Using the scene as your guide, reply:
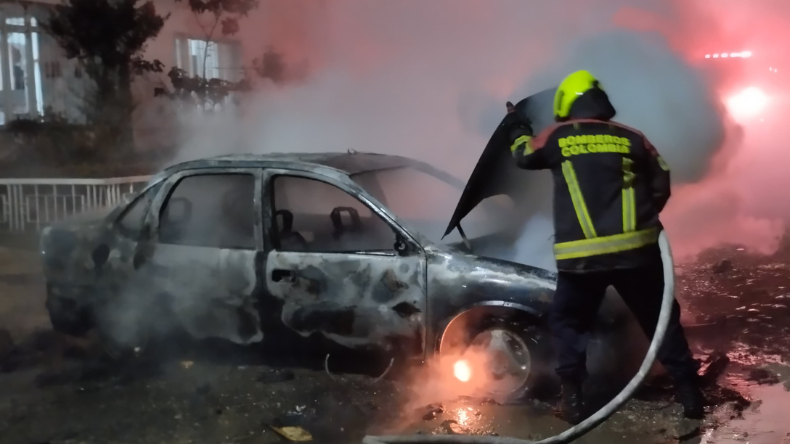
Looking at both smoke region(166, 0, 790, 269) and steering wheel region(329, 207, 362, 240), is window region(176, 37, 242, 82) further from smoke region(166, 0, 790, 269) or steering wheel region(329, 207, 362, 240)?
steering wheel region(329, 207, 362, 240)

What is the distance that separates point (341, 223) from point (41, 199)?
8.09 metres

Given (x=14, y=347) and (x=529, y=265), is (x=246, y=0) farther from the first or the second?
(x=529, y=265)

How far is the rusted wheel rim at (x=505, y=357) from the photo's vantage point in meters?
4.09

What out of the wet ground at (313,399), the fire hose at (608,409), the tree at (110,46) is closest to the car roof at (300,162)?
the wet ground at (313,399)

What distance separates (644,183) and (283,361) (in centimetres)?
248

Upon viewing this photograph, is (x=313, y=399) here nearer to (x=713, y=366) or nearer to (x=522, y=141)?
(x=522, y=141)

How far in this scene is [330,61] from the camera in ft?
36.0

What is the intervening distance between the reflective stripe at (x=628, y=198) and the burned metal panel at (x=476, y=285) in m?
0.57

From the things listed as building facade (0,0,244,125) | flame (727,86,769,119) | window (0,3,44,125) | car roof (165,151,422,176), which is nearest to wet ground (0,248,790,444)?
car roof (165,151,422,176)

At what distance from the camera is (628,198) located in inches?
143

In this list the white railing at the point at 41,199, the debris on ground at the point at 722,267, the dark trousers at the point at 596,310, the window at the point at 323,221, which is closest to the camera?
the dark trousers at the point at 596,310

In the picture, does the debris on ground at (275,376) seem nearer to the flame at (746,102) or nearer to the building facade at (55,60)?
the flame at (746,102)

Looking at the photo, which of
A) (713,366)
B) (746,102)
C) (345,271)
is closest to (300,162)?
(345,271)

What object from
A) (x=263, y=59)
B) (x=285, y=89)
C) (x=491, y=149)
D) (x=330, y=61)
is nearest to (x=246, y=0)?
(x=263, y=59)
